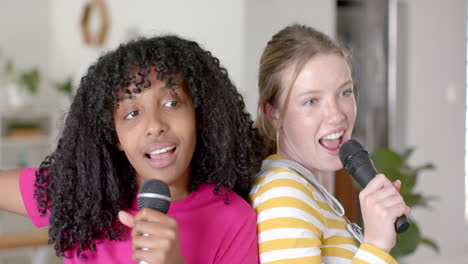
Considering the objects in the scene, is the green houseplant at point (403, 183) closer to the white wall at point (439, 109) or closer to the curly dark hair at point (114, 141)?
the white wall at point (439, 109)

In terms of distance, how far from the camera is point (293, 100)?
43.8 inches

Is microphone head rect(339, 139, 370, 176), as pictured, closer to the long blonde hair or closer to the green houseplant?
the long blonde hair

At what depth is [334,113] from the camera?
1090 mm

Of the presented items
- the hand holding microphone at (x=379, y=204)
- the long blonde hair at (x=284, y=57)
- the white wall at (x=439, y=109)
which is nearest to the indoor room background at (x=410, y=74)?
the white wall at (x=439, y=109)

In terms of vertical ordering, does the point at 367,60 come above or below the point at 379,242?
below

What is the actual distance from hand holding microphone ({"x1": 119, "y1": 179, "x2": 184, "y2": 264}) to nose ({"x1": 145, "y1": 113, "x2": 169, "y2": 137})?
137 millimetres

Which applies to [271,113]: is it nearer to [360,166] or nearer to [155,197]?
[360,166]

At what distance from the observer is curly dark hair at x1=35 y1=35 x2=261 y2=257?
939mm

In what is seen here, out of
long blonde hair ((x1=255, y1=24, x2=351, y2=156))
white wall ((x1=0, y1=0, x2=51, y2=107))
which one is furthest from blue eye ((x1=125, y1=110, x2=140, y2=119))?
white wall ((x1=0, y1=0, x2=51, y2=107))

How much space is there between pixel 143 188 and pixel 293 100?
0.42m

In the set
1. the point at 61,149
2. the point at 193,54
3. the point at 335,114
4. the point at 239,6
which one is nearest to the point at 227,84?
the point at 193,54

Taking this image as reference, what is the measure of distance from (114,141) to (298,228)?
1.16ft

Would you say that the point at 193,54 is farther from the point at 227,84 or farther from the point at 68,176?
the point at 68,176

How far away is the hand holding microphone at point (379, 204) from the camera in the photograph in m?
0.86
